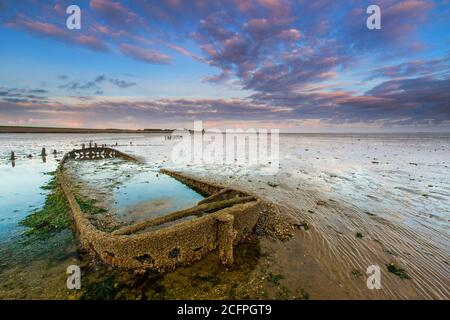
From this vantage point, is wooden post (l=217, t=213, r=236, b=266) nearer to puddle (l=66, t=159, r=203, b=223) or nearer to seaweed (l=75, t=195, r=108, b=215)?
puddle (l=66, t=159, r=203, b=223)

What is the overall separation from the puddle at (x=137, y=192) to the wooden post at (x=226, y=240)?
247 inches

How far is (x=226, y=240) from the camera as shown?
26.5 feet

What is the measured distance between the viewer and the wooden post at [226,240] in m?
8.02

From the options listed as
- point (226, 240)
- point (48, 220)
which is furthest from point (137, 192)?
point (226, 240)

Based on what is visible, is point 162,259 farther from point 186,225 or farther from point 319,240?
point 319,240

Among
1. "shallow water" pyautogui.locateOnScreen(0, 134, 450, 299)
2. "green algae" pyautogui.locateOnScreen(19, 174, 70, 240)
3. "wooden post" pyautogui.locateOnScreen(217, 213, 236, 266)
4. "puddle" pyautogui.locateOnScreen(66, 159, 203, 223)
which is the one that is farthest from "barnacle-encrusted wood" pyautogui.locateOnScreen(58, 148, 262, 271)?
"puddle" pyautogui.locateOnScreen(66, 159, 203, 223)

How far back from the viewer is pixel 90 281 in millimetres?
7039

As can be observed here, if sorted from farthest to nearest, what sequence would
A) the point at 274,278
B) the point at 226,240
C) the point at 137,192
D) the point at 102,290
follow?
the point at 137,192 < the point at 226,240 < the point at 274,278 < the point at 102,290

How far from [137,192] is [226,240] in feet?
39.3

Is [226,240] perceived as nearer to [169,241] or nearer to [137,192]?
[169,241]

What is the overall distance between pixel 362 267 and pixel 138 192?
15479 millimetres

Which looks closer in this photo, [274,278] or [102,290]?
[102,290]

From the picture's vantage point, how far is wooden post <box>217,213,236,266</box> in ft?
26.3

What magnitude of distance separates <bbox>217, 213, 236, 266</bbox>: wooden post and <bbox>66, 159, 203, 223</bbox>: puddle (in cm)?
627
